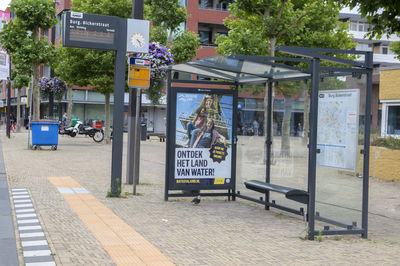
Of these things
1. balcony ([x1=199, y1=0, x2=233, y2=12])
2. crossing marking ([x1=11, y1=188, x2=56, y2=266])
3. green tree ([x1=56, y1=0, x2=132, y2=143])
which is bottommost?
crossing marking ([x1=11, y1=188, x2=56, y2=266])

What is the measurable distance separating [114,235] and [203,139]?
3390 millimetres

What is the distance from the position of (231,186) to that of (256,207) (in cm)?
71

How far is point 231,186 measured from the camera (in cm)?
990

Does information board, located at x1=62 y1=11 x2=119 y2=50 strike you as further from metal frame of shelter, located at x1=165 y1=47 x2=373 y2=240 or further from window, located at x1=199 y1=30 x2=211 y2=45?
window, located at x1=199 y1=30 x2=211 y2=45

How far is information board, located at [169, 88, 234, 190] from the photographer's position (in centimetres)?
948

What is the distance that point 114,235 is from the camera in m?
6.67

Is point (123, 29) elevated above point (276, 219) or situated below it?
above

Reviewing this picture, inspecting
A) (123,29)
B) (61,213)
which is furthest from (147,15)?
(61,213)

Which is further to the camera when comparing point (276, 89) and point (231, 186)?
point (231, 186)

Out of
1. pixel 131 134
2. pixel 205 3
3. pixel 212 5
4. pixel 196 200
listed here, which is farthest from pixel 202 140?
pixel 212 5

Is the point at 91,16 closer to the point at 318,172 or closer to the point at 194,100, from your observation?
the point at 194,100

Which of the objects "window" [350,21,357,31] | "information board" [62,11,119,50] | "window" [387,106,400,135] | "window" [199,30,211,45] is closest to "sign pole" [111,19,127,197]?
"information board" [62,11,119,50]

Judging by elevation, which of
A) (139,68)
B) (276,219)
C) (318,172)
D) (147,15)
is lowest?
(276,219)

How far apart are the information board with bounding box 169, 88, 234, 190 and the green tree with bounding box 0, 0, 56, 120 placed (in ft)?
54.3
